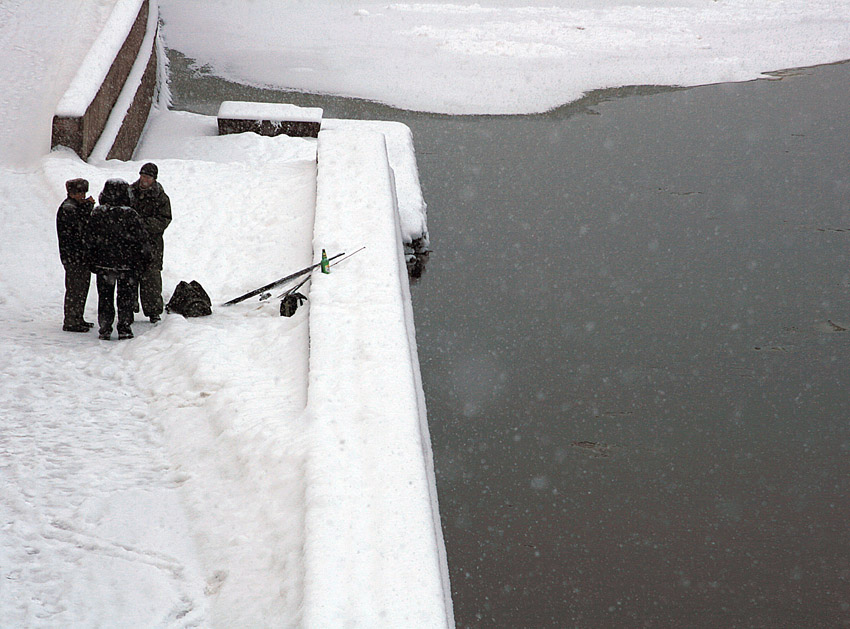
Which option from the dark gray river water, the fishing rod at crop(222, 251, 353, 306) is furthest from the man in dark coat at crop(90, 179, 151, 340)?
the dark gray river water

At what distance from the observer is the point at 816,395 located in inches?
332

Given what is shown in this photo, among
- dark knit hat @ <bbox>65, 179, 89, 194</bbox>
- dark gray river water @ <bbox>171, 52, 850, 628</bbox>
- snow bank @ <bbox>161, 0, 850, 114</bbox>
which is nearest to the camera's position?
dark gray river water @ <bbox>171, 52, 850, 628</bbox>

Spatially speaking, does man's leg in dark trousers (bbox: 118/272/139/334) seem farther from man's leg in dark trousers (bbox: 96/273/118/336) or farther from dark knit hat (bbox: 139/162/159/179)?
dark knit hat (bbox: 139/162/159/179)

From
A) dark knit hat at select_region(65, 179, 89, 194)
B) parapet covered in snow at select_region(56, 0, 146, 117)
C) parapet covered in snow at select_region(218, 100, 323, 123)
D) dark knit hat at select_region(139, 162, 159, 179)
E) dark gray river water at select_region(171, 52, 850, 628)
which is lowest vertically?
dark gray river water at select_region(171, 52, 850, 628)

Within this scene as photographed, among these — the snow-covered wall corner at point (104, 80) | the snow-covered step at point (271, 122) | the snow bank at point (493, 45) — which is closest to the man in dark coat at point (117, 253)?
the snow-covered wall corner at point (104, 80)

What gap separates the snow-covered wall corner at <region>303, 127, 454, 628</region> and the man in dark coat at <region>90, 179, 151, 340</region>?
1.31 metres

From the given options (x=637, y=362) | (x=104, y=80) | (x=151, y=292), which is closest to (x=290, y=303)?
(x=151, y=292)

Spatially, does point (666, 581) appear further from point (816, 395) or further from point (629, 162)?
point (629, 162)

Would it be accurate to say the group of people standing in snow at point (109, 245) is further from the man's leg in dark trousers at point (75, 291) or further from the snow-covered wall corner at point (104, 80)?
the snow-covered wall corner at point (104, 80)

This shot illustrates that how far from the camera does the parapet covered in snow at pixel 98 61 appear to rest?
9.74 m

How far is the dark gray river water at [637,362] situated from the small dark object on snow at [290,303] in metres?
1.56

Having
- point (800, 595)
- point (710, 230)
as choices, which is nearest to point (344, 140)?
point (710, 230)

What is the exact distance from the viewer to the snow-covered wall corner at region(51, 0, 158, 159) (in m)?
9.61

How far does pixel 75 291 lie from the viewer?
671 cm
